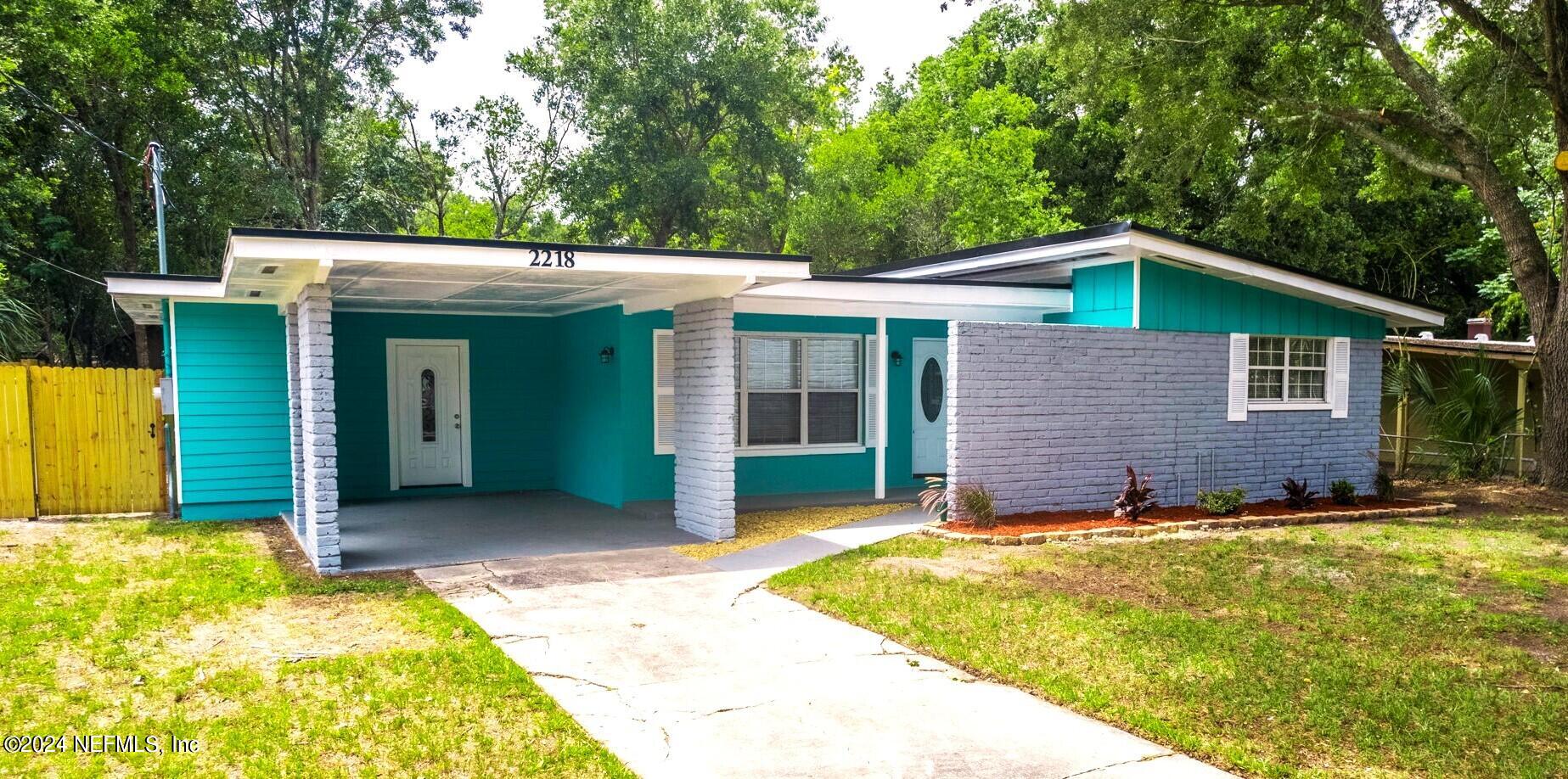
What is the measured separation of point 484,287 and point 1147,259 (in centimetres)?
668

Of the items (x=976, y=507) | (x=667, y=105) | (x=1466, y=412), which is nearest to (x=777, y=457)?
(x=976, y=507)

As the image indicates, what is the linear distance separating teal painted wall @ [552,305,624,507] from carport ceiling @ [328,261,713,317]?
384 mm

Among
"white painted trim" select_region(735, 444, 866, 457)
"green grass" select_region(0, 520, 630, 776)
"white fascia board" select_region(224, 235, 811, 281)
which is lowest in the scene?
"green grass" select_region(0, 520, 630, 776)

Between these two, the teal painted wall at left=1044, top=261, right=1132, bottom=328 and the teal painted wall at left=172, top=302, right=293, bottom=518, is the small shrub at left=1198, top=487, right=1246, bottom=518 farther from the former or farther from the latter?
the teal painted wall at left=172, top=302, right=293, bottom=518

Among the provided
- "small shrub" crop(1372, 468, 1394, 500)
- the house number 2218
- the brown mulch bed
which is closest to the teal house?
the house number 2218

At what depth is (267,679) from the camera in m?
4.97

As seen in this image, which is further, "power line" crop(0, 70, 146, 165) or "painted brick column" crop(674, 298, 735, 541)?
"power line" crop(0, 70, 146, 165)

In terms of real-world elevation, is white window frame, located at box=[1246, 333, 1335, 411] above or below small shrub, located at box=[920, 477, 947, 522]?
above

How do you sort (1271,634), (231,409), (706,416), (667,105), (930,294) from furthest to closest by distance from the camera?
(667,105)
(930,294)
(231,409)
(706,416)
(1271,634)

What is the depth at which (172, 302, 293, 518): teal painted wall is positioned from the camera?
1046 centimetres

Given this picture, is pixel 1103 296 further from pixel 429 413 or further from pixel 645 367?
pixel 429 413

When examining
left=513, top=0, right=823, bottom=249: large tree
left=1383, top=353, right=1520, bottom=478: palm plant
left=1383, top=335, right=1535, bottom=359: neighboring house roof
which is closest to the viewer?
left=1383, top=353, right=1520, bottom=478: palm plant

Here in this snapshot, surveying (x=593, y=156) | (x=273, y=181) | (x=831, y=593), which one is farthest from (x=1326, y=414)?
(x=273, y=181)

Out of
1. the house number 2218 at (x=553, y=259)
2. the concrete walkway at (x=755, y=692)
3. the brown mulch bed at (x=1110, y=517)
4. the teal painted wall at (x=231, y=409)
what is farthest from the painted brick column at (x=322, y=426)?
the brown mulch bed at (x=1110, y=517)
